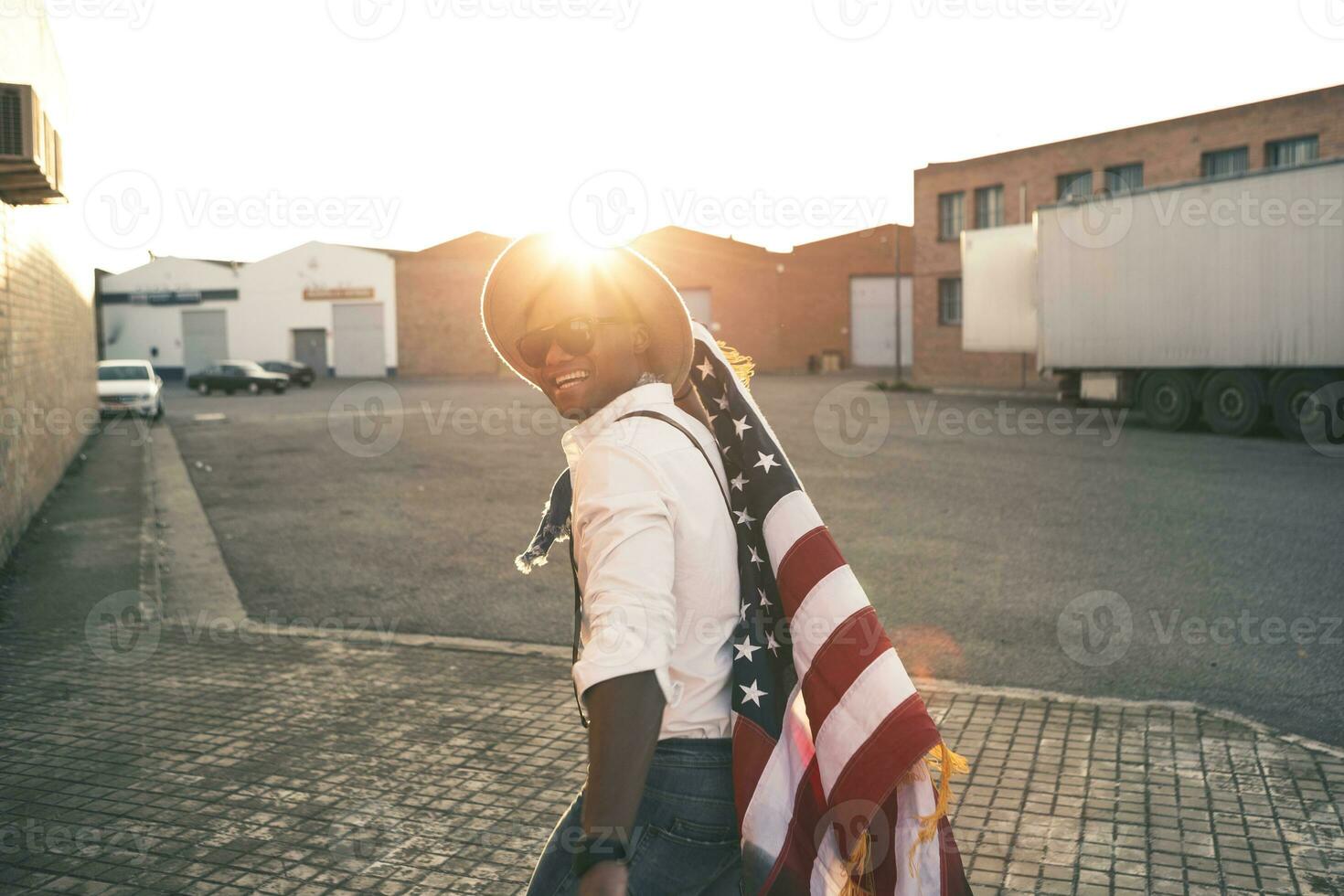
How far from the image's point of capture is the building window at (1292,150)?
103ft

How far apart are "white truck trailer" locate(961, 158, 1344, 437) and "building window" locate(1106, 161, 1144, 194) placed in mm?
12093

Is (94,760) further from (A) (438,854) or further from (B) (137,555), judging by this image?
(B) (137,555)

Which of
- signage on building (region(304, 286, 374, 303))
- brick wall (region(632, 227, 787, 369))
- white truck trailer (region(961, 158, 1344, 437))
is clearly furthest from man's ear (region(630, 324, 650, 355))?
signage on building (region(304, 286, 374, 303))

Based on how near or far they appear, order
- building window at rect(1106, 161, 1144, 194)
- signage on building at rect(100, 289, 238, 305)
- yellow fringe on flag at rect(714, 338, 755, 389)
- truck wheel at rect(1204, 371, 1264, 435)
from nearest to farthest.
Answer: yellow fringe on flag at rect(714, 338, 755, 389)
truck wheel at rect(1204, 371, 1264, 435)
building window at rect(1106, 161, 1144, 194)
signage on building at rect(100, 289, 238, 305)

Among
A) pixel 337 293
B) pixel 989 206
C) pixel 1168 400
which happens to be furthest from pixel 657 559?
pixel 337 293

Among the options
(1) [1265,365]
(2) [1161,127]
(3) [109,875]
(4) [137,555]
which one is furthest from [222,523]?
(2) [1161,127]

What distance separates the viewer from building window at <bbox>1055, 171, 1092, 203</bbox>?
3644 cm

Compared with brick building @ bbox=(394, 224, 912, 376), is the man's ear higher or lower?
lower

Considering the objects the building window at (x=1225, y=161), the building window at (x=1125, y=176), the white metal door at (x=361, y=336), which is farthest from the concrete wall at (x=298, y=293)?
the building window at (x=1225, y=161)

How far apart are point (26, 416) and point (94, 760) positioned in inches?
315

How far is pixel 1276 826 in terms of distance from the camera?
3.99 meters

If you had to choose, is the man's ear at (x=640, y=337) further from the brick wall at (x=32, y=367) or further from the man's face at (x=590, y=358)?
the brick wall at (x=32, y=367)

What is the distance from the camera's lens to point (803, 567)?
1.98 meters

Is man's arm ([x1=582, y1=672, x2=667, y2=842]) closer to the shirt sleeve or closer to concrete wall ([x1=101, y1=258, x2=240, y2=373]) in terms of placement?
the shirt sleeve
